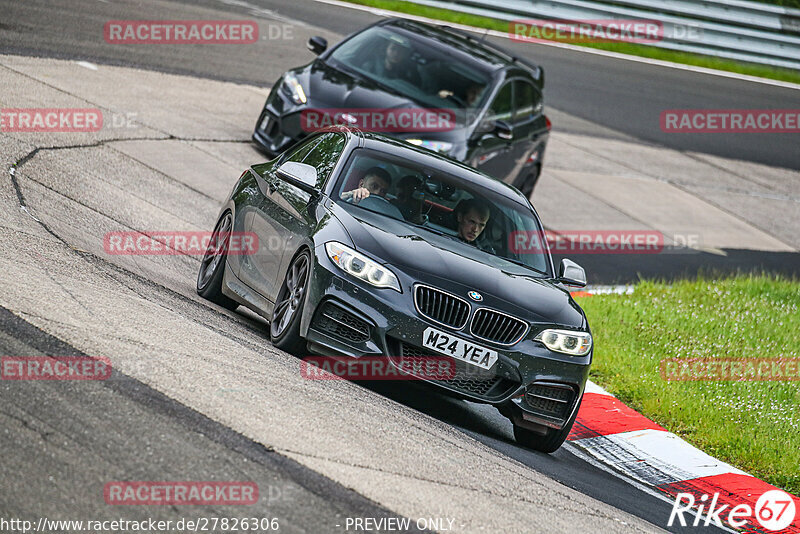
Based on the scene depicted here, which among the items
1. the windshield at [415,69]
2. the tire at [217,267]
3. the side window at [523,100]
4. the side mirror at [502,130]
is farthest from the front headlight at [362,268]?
the side window at [523,100]

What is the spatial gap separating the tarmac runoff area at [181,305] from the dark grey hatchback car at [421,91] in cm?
97

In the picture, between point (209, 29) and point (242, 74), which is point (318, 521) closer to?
point (242, 74)

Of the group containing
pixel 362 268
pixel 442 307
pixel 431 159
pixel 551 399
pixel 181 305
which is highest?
pixel 431 159

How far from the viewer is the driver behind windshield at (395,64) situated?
14.3 meters

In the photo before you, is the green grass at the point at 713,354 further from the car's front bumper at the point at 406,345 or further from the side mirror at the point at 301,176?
the side mirror at the point at 301,176

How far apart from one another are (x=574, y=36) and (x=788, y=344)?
17715 millimetres

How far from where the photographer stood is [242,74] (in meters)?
18.3

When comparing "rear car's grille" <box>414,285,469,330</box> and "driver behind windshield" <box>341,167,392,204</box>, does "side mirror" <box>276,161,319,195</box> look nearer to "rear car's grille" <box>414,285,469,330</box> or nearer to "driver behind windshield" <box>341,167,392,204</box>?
"driver behind windshield" <box>341,167,392,204</box>

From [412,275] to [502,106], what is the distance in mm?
7942

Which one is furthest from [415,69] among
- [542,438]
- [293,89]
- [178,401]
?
[178,401]

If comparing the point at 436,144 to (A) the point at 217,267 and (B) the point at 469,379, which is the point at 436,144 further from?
(B) the point at 469,379

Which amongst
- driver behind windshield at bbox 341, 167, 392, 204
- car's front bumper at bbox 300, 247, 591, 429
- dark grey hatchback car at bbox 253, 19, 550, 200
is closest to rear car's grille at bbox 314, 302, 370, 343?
car's front bumper at bbox 300, 247, 591, 429

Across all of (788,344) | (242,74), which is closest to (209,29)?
(242,74)

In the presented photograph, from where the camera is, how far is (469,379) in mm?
7094
